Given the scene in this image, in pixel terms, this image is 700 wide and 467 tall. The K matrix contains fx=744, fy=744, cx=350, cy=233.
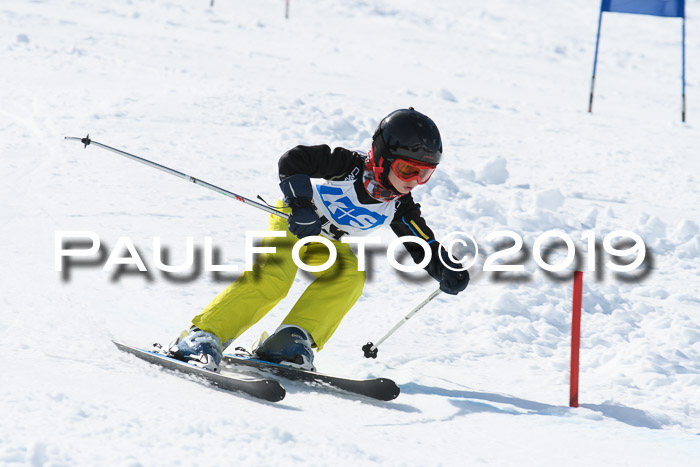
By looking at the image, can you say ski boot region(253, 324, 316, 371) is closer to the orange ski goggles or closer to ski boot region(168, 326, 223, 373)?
ski boot region(168, 326, 223, 373)

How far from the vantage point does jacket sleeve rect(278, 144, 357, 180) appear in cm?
358

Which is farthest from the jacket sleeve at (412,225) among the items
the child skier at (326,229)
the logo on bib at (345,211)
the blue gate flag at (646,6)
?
the blue gate flag at (646,6)

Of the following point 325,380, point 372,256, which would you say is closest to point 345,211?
point 325,380

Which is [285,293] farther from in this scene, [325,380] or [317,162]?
[317,162]

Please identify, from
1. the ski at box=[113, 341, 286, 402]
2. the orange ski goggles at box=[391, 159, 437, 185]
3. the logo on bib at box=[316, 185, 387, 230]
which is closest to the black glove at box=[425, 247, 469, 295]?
the logo on bib at box=[316, 185, 387, 230]

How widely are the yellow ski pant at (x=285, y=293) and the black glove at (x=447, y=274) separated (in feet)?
1.26

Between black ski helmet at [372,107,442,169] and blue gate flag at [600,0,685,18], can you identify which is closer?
black ski helmet at [372,107,442,169]

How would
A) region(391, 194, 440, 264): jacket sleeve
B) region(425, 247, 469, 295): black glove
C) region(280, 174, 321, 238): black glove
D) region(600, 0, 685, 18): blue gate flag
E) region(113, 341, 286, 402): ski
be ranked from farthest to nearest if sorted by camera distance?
region(600, 0, 685, 18): blue gate flag
region(391, 194, 440, 264): jacket sleeve
region(425, 247, 469, 295): black glove
region(280, 174, 321, 238): black glove
region(113, 341, 286, 402): ski

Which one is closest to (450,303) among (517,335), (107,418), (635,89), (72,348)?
(517,335)

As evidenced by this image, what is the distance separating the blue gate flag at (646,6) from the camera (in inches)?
459

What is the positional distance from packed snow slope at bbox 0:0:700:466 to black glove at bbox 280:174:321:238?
2.40 feet

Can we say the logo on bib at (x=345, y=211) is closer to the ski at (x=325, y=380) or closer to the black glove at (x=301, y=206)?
the black glove at (x=301, y=206)

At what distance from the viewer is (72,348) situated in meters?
3.22

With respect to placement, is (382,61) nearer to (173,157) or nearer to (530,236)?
(173,157)
